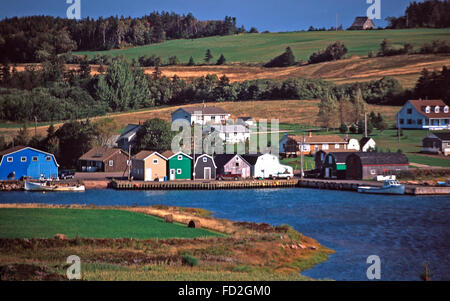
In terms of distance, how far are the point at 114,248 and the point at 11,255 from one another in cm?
458

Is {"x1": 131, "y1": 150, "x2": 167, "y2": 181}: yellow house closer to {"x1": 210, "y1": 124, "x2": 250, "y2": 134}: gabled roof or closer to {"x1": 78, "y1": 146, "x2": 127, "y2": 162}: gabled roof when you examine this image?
{"x1": 78, "y1": 146, "x2": 127, "y2": 162}: gabled roof

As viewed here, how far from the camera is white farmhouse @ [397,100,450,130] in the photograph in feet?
325

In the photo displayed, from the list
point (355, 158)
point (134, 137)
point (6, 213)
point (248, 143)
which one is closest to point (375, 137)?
point (248, 143)

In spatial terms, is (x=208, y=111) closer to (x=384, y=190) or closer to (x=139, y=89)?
(x=139, y=89)

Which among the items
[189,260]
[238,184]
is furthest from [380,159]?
[189,260]

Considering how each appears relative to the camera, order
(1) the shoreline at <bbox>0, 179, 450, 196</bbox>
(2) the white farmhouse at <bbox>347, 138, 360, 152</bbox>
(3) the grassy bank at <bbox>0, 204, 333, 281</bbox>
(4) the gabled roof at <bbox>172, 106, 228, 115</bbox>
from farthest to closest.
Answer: (4) the gabled roof at <bbox>172, 106, 228, 115</bbox>, (2) the white farmhouse at <bbox>347, 138, 360, 152</bbox>, (1) the shoreline at <bbox>0, 179, 450, 196</bbox>, (3) the grassy bank at <bbox>0, 204, 333, 281</bbox>

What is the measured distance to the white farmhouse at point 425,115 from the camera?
325ft

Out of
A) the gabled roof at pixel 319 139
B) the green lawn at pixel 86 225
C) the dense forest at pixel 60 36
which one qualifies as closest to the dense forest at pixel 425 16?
the dense forest at pixel 60 36

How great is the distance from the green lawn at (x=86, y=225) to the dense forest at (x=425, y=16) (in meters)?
150

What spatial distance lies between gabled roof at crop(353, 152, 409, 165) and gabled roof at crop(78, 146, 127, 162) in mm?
26230

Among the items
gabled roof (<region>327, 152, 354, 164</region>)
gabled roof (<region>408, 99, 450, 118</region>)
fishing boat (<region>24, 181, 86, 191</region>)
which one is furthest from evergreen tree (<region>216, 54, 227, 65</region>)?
fishing boat (<region>24, 181, 86, 191</region>)

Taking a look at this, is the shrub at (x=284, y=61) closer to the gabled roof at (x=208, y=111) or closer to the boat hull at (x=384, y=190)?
the gabled roof at (x=208, y=111)

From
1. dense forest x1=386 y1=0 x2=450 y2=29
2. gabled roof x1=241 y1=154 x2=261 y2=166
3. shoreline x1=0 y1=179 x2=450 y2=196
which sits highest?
dense forest x1=386 y1=0 x2=450 y2=29

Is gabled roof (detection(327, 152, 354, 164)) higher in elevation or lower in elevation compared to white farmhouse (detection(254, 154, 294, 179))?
higher
